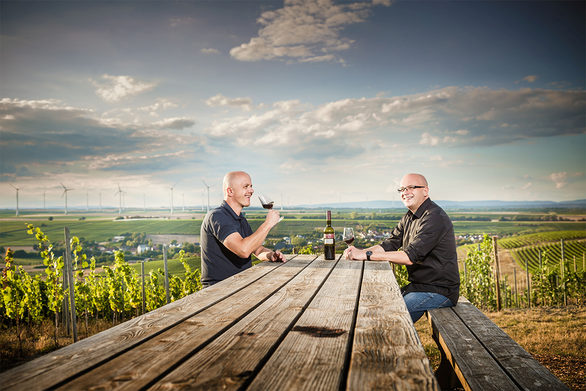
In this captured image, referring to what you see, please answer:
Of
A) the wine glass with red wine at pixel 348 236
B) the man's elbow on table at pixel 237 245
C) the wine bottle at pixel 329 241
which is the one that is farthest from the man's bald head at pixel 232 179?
the wine glass with red wine at pixel 348 236

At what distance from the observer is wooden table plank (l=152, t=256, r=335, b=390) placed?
848 mm

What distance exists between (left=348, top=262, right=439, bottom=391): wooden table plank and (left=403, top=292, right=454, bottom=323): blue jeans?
137 centimetres

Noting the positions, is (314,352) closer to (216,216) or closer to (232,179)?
(216,216)

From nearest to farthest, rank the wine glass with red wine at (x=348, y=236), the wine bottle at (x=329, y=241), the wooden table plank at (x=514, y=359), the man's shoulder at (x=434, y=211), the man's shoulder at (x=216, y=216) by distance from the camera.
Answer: the wooden table plank at (x=514, y=359) < the man's shoulder at (x=216, y=216) < the man's shoulder at (x=434, y=211) < the wine bottle at (x=329, y=241) < the wine glass with red wine at (x=348, y=236)

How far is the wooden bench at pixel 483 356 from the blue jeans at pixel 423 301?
66mm

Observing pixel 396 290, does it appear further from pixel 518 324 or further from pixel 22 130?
Answer: pixel 22 130

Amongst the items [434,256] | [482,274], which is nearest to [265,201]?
[434,256]

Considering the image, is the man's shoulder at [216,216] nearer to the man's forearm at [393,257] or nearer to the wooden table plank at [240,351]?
the wooden table plank at [240,351]

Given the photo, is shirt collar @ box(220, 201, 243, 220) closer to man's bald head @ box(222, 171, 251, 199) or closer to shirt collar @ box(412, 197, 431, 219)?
man's bald head @ box(222, 171, 251, 199)

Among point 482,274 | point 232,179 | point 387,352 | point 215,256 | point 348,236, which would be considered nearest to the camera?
point 387,352

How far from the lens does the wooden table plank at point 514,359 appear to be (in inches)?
64.6

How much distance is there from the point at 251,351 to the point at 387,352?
42 cm

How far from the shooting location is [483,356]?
202 centimetres

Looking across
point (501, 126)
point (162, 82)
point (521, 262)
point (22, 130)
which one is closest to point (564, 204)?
point (501, 126)
